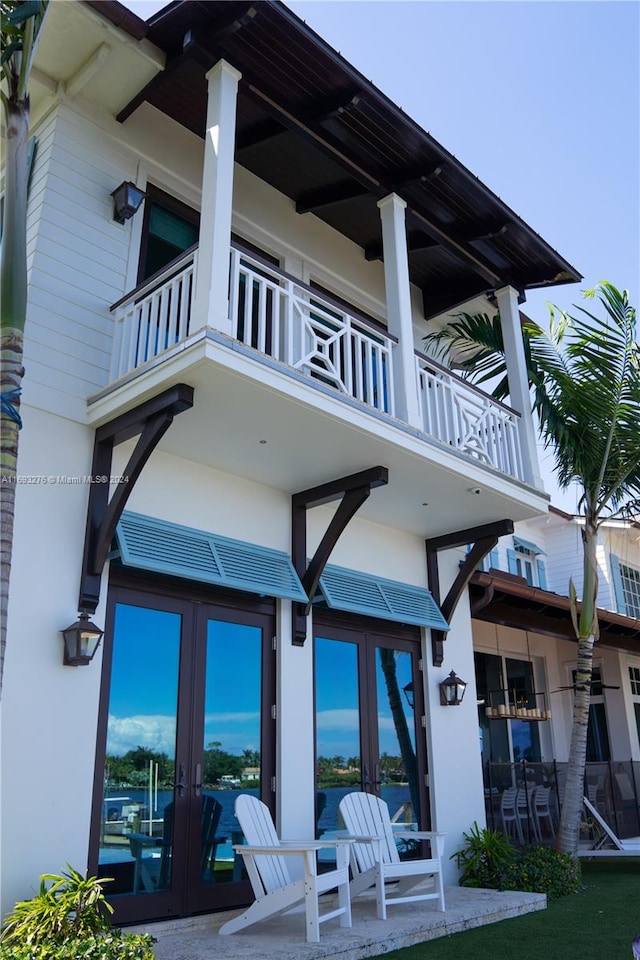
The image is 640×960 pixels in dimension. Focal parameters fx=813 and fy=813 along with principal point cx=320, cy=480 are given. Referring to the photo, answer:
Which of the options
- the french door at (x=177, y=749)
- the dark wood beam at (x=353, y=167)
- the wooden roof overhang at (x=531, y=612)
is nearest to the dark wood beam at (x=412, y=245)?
the dark wood beam at (x=353, y=167)

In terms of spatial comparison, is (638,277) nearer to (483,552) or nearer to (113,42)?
(483,552)

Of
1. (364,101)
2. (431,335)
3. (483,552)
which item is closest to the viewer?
(364,101)

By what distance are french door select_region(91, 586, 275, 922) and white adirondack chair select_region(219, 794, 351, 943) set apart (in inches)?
18.4

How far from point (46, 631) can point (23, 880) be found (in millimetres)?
1559

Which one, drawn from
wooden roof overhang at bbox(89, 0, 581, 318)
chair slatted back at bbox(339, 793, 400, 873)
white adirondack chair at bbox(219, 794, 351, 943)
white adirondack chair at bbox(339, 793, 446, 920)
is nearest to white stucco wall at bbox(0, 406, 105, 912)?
white adirondack chair at bbox(219, 794, 351, 943)

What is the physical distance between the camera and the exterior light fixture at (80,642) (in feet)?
18.3

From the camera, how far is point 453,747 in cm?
874

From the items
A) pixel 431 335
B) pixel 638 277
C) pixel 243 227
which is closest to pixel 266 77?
pixel 243 227

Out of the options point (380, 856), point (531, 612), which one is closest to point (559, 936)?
point (380, 856)

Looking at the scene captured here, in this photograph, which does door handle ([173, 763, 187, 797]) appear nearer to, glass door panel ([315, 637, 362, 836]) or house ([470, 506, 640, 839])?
glass door panel ([315, 637, 362, 836])

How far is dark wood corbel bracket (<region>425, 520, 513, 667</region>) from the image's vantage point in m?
8.77

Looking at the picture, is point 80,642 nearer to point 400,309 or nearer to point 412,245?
point 400,309

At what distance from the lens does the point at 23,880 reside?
510 centimetres

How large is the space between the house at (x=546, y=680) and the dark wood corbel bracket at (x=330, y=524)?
2.96 meters
